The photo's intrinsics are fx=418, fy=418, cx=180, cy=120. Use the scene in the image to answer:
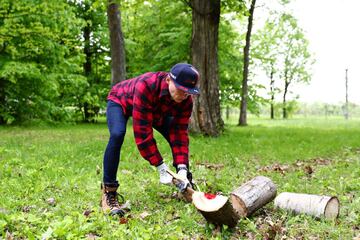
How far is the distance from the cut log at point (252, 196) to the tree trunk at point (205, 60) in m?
6.93

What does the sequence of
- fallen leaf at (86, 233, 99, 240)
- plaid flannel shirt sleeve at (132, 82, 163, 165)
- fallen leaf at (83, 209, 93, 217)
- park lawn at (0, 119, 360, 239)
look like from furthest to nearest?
1. fallen leaf at (83, 209, 93, 217)
2. plaid flannel shirt sleeve at (132, 82, 163, 165)
3. park lawn at (0, 119, 360, 239)
4. fallen leaf at (86, 233, 99, 240)

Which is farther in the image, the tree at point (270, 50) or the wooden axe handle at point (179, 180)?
the tree at point (270, 50)

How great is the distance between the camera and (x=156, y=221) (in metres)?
4.41

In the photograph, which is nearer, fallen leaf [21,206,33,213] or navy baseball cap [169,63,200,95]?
navy baseball cap [169,63,200,95]

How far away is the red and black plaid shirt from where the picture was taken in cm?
447

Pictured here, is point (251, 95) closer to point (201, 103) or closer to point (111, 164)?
point (201, 103)

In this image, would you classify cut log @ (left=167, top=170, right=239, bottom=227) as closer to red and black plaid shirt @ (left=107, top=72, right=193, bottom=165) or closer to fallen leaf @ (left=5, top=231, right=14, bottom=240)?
red and black plaid shirt @ (left=107, top=72, right=193, bottom=165)

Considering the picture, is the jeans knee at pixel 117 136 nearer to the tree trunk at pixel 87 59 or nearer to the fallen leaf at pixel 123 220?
the fallen leaf at pixel 123 220

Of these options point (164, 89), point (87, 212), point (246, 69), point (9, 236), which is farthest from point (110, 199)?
point (246, 69)

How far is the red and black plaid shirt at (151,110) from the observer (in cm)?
447

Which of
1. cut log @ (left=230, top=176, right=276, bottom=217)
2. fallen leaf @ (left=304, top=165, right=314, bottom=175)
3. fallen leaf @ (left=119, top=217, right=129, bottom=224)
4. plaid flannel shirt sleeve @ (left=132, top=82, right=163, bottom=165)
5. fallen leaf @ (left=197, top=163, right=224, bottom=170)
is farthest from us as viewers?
fallen leaf @ (left=197, top=163, right=224, bottom=170)

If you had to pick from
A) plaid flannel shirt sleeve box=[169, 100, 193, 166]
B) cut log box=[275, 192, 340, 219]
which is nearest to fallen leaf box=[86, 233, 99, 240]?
plaid flannel shirt sleeve box=[169, 100, 193, 166]

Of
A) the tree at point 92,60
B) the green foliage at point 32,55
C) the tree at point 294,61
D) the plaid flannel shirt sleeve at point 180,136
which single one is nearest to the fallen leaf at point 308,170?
the plaid flannel shirt sleeve at point 180,136

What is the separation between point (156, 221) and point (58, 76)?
15.8 metres
